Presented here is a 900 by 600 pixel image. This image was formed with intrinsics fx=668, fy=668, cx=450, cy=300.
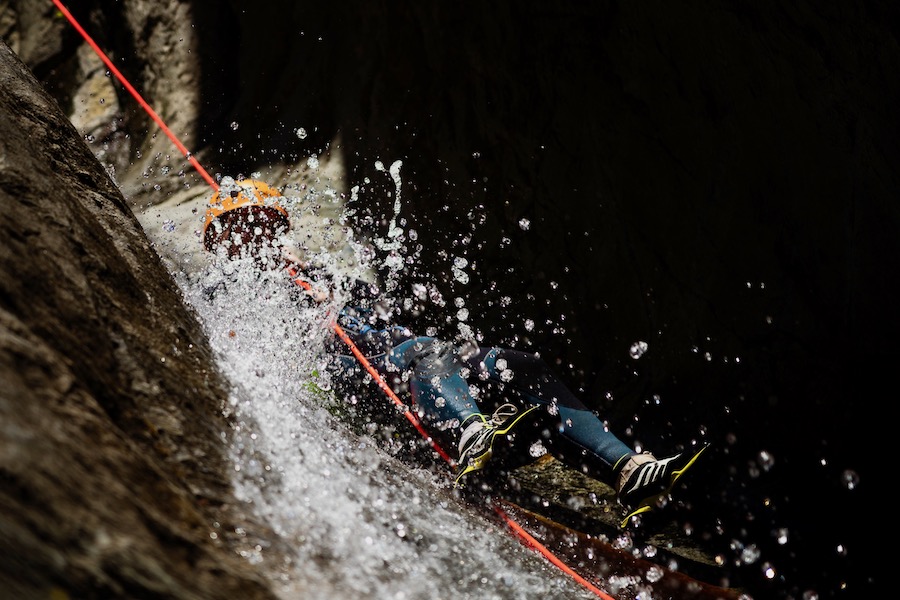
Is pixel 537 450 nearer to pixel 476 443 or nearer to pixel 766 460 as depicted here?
pixel 476 443

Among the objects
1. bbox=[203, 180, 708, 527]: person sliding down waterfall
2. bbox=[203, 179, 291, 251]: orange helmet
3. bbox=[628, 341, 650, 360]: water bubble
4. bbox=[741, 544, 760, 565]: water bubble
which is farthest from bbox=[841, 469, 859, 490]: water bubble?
bbox=[203, 179, 291, 251]: orange helmet

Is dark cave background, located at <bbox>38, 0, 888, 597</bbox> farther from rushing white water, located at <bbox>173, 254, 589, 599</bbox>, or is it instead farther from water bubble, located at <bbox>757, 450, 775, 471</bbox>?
rushing white water, located at <bbox>173, 254, 589, 599</bbox>

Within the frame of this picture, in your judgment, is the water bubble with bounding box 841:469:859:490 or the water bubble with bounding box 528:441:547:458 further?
the water bubble with bounding box 528:441:547:458

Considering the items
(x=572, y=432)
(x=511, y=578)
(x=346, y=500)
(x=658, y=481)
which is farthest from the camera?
(x=572, y=432)

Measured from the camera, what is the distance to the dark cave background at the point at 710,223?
329 centimetres

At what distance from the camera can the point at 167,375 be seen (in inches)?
66.3

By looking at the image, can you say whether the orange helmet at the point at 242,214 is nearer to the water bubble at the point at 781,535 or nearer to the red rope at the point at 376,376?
the red rope at the point at 376,376

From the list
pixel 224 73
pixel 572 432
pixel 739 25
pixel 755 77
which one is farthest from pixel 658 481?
pixel 224 73

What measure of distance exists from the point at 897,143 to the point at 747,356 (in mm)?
1343

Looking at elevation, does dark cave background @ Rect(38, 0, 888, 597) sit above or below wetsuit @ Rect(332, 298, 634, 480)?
above

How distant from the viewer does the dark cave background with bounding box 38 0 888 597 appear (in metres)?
3.29

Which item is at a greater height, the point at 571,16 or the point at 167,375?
the point at 571,16

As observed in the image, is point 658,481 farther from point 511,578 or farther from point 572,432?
point 511,578

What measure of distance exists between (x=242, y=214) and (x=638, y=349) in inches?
88.8
